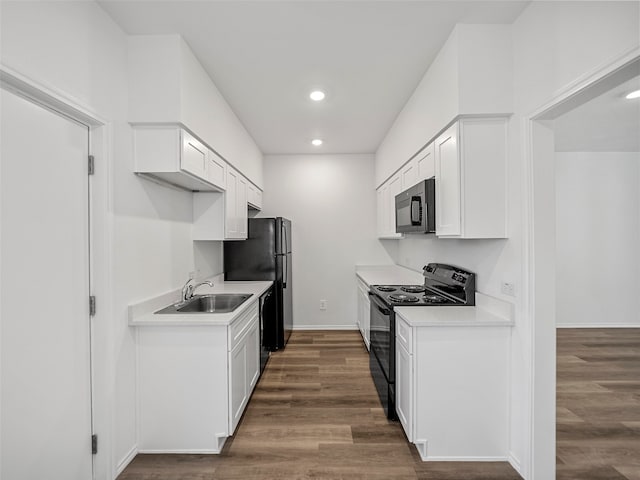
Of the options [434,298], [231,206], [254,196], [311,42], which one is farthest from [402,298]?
[254,196]

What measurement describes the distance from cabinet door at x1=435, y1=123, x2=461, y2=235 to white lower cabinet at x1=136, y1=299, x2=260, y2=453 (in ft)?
5.43

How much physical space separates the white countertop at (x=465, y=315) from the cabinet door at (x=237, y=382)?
46.7 inches

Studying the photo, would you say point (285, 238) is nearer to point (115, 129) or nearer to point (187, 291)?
point (187, 291)

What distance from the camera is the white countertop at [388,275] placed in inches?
144

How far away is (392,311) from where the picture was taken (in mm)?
2365

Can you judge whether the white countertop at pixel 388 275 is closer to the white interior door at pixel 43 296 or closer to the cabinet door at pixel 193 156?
the cabinet door at pixel 193 156

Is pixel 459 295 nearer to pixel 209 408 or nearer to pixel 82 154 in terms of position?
pixel 209 408

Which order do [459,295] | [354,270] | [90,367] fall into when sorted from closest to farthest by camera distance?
[90,367] → [459,295] → [354,270]

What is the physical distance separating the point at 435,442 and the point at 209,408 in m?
1.45

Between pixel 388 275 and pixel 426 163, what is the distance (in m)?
1.94

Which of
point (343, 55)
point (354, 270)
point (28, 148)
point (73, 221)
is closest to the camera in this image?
point (28, 148)

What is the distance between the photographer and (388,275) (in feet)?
13.8

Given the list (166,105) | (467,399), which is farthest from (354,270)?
(166,105)

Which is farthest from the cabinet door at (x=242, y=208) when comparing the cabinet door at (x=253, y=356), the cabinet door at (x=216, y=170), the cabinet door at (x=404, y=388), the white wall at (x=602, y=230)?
the white wall at (x=602, y=230)
